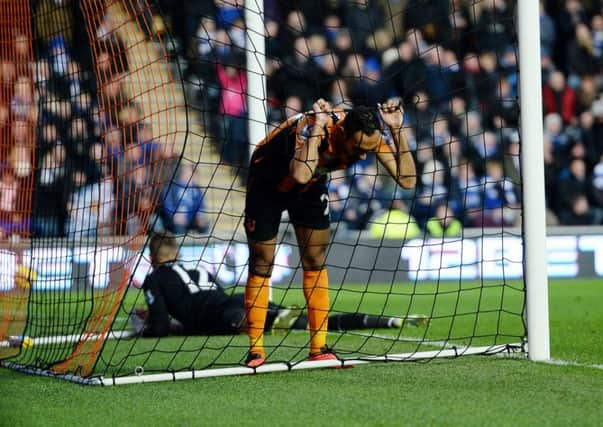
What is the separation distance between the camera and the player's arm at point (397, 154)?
6.04m

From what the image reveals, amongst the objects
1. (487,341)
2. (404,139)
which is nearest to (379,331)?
(487,341)

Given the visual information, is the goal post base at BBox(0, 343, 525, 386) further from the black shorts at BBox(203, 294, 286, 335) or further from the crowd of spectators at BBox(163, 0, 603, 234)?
the crowd of spectators at BBox(163, 0, 603, 234)

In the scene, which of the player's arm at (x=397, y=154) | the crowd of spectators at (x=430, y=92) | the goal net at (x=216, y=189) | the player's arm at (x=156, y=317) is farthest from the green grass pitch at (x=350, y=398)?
the crowd of spectators at (x=430, y=92)

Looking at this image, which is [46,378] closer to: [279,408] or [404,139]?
[279,408]

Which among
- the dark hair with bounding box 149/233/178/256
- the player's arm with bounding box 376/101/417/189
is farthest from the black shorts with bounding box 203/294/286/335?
the player's arm with bounding box 376/101/417/189

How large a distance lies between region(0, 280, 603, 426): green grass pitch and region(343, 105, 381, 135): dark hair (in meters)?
1.32

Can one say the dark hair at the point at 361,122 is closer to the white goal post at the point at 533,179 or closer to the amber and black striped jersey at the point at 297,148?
the amber and black striped jersey at the point at 297,148

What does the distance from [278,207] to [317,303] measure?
0.62 metres

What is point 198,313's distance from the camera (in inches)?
327

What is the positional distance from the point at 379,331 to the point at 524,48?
2.91m

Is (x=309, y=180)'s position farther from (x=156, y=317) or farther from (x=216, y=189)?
(x=216, y=189)

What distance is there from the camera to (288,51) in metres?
14.1

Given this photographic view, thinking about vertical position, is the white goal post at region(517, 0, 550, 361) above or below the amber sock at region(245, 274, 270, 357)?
above

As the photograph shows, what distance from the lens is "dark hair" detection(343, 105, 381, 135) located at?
18.8ft
